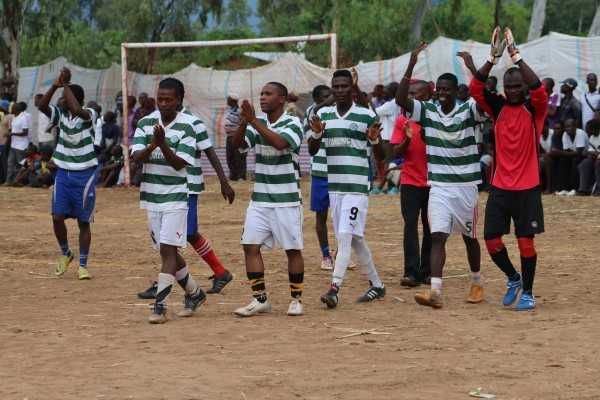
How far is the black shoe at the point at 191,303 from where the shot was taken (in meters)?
8.80

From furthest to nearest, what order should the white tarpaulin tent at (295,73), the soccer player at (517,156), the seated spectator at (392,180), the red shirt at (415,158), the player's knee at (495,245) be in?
the white tarpaulin tent at (295,73)
the seated spectator at (392,180)
the red shirt at (415,158)
the player's knee at (495,245)
the soccer player at (517,156)

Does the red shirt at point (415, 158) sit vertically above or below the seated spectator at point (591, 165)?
above

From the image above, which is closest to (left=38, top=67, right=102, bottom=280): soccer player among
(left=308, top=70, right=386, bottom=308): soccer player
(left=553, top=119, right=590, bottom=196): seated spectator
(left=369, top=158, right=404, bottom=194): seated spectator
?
(left=308, top=70, right=386, bottom=308): soccer player

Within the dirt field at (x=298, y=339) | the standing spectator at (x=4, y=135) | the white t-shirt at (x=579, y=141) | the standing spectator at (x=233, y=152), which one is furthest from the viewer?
the standing spectator at (x=4, y=135)

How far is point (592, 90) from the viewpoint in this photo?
19312 millimetres

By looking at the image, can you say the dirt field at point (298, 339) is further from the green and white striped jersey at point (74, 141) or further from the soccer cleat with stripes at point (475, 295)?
the green and white striped jersey at point (74, 141)

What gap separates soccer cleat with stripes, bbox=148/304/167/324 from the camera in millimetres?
8406

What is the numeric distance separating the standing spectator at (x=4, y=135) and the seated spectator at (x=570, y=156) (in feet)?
41.6

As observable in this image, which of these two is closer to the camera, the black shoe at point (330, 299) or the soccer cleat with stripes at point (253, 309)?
the soccer cleat with stripes at point (253, 309)

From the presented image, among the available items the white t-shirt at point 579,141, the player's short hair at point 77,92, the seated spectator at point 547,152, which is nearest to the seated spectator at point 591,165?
the white t-shirt at point 579,141

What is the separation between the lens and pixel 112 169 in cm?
2378

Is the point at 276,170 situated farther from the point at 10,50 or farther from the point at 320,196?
the point at 10,50

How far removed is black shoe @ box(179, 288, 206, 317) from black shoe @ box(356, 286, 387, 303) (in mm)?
1387

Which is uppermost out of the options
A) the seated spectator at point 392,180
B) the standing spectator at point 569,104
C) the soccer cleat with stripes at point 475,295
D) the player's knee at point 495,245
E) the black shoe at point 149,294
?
the standing spectator at point 569,104
